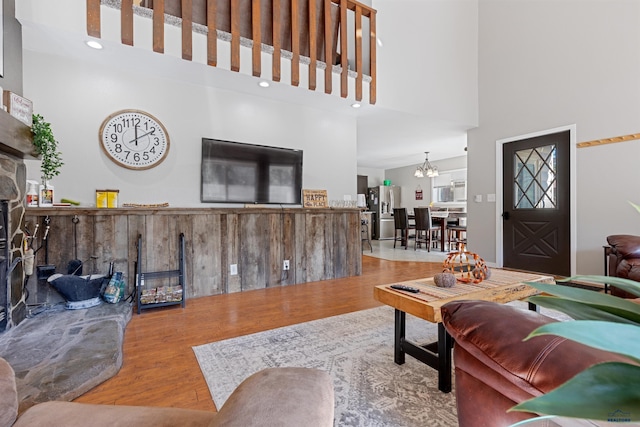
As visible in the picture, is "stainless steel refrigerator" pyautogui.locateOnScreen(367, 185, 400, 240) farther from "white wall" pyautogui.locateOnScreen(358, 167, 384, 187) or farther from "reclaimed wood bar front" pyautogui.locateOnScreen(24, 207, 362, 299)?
"reclaimed wood bar front" pyautogui.locateOnScreen(24, 207, 362, 299)

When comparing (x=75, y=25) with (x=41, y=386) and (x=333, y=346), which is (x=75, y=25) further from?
(x=333, y=346)

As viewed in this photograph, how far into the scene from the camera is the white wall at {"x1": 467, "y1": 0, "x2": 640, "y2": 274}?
3600 mm

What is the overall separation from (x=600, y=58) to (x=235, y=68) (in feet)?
14.8

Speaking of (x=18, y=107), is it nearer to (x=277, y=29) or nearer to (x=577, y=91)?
(x=277, y=29)

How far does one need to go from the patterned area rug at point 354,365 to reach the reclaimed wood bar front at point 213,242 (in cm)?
137

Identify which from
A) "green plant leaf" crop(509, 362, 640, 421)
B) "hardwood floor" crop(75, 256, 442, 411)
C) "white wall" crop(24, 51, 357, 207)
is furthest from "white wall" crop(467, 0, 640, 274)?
"green plant leaf" crop(509, 362, 640, 421)

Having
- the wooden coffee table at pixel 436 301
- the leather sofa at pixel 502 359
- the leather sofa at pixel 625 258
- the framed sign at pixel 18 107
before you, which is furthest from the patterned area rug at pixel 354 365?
the framed sign at pixel 18 107

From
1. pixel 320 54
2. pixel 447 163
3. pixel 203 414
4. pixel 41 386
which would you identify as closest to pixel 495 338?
pixel 203 414

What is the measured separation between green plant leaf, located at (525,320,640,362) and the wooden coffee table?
120cm

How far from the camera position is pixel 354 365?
1780 millimetres

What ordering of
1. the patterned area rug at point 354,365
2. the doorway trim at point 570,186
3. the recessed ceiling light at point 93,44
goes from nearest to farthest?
the patterned area rug at point 354,365, the recessed ceiling light at point 93,44, the doorway trim at point 570,186

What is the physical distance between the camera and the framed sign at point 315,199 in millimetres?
4230

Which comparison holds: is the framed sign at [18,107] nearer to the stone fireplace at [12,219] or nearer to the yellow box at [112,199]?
the stone fireplace at [12,219]

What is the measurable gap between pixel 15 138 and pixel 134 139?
4.38ft
